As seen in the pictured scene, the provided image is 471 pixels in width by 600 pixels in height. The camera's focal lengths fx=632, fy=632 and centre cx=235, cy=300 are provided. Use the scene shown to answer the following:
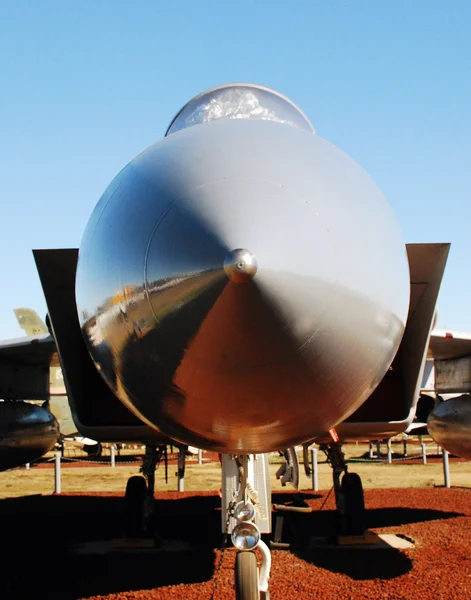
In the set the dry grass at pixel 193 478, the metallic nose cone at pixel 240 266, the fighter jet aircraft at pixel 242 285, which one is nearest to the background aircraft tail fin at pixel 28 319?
the dry grass at pixel 193 478

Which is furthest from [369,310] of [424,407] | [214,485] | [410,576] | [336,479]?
[214,485]

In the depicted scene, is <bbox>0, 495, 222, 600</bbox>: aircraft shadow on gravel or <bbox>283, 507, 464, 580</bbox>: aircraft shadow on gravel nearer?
<bbox>0, 495, 222, 600</bbox>: aircraft shadow on gravel

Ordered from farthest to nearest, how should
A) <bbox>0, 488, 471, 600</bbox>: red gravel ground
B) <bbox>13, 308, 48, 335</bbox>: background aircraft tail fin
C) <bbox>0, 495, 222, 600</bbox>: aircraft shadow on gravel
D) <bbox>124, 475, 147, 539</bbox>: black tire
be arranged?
<bbox>13, 308, 48, 335</bbox>: background aircraft tail fin, <bbox>124, 475, 147, 539</bbox>: black tire, <bbox>0, 495, 222, 600</bbox>: aircraft shadow on gravel, <bbox>0, 488, 471, 600</bbox>: red gravel ground

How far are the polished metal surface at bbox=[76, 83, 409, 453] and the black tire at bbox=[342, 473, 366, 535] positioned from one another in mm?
4829

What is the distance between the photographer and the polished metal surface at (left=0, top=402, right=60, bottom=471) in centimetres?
687

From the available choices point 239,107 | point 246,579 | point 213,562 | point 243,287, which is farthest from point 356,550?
point 243,287

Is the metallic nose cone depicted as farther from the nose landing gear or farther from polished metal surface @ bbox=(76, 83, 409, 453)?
the nose landing gear

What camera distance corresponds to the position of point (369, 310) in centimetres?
244

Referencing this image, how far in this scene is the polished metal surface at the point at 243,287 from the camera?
7.16 feet

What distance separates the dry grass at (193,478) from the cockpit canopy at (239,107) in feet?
29.1

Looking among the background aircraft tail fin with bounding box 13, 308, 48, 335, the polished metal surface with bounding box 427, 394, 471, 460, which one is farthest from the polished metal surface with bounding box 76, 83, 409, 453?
the background aircraft tail fin with bounding box 13, 308, 48, 335

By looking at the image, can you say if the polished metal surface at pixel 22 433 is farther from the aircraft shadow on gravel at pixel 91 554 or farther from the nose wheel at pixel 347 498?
the nose wheel at pixel 347 498

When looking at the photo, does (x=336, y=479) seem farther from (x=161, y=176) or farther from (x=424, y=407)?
(x=161, y=176)

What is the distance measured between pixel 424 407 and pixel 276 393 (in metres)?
7.61
